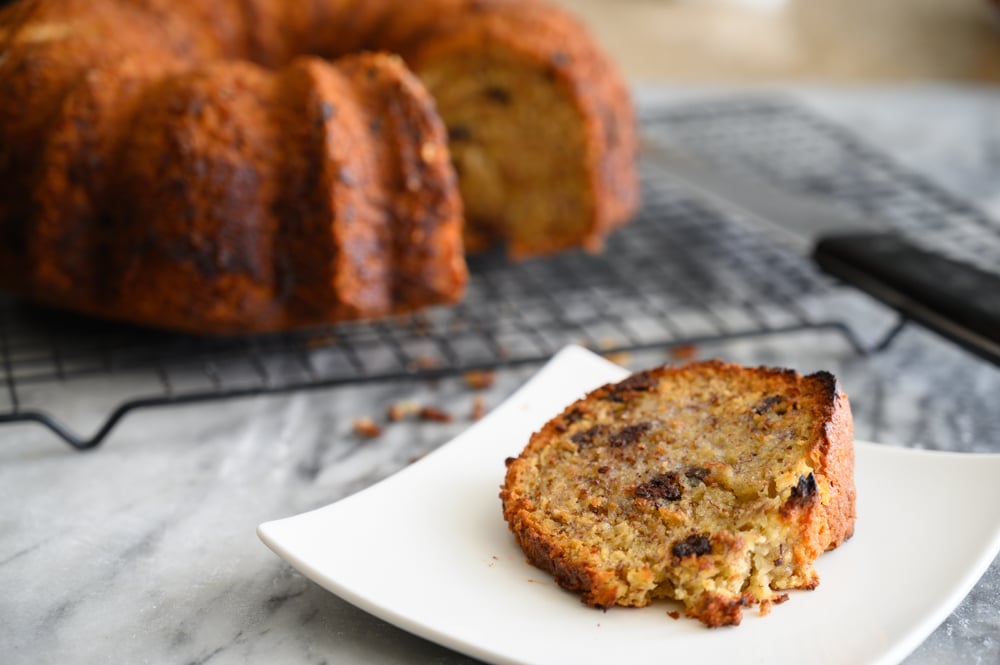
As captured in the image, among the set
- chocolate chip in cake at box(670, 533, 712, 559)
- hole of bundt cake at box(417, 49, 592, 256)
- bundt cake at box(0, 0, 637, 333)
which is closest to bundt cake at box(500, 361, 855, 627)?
chocolate chip in cake at box(670, 533, 712, 559)

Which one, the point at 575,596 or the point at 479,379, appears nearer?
the point at 575,596

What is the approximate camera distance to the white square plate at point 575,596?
140cm

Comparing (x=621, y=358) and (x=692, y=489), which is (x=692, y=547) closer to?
(x=692, y=489)

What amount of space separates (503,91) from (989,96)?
2.38 m

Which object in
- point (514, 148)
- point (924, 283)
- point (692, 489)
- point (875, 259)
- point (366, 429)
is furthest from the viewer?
point (514, 148)

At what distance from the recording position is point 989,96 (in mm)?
4277

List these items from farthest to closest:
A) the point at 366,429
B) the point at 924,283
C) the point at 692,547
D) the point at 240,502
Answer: the point at 924,283 < the point at 366,429 < the point at 240,502 < the point at 692,547

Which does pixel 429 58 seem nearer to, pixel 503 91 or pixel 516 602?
pixel 503 91

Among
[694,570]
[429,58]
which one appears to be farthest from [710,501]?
[429,58]

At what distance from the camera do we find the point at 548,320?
2691 millimetres

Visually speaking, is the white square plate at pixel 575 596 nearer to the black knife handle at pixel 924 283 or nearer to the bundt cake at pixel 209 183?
the black knife handle at pixel 924 283

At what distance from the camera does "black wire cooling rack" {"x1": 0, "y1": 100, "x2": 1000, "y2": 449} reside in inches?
89.9

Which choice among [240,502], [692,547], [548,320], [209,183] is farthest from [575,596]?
[548,320]

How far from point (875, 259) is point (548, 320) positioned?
0.74 metres
